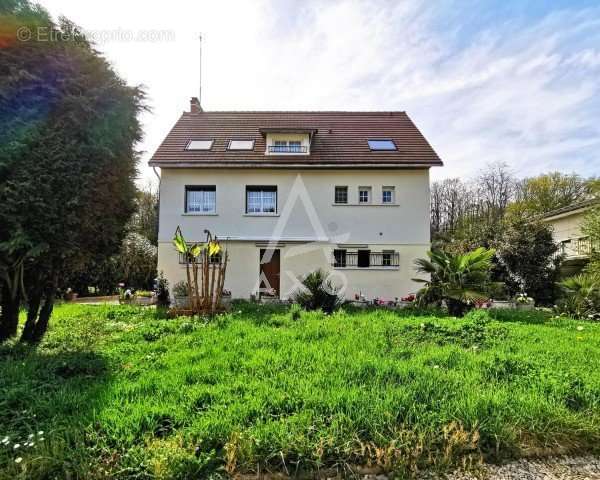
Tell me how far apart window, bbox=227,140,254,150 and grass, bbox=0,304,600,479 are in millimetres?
13433

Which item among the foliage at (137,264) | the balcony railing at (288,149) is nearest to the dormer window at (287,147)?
the balcony railing at (288,149)

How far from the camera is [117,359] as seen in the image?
6.07m

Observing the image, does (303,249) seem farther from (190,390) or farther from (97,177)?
(190,390)

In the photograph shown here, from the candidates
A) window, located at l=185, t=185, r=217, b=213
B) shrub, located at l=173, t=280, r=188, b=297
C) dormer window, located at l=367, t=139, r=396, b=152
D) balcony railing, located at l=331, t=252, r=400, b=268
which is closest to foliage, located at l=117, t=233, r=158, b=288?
window, located at l=185, t=185, r=217, b=213

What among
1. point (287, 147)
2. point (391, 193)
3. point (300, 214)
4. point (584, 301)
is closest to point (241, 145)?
point (287, 147)

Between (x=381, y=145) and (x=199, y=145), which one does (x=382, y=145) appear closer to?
(x=381, y=145)

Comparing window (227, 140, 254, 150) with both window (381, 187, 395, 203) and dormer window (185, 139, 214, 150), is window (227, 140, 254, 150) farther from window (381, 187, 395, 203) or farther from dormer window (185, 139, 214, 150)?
window (381, 187, 395, 203)

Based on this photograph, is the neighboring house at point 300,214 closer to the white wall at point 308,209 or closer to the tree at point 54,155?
the white wall at point 308,209

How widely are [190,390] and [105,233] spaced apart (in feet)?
16.3

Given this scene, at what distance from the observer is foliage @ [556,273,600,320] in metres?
11.6

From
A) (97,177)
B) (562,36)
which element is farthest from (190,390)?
(562,36)

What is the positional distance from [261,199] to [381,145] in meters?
6.94

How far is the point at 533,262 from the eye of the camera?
17141 mm

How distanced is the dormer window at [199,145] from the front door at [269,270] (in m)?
6.10
